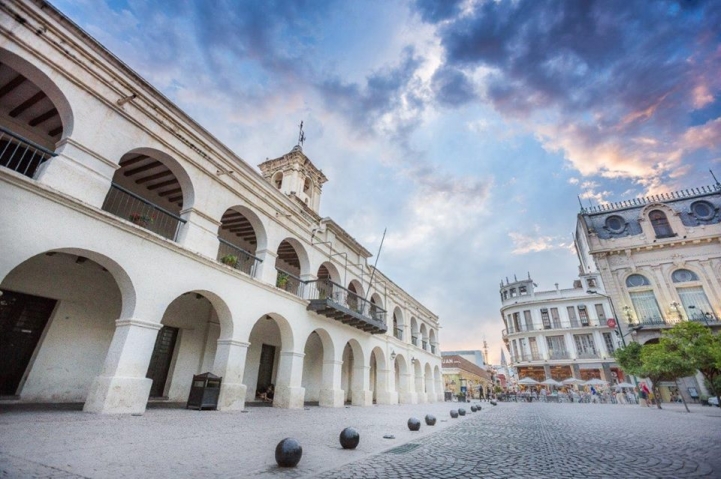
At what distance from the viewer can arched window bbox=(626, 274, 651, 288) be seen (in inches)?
1153

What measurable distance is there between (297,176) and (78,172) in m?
15.2

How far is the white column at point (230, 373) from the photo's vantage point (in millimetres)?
9250

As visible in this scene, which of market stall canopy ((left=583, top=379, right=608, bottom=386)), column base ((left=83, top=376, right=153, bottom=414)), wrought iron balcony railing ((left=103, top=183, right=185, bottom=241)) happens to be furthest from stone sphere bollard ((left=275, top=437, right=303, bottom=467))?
market stall canopy ((left=583, top=379, right=608, bottom=386))

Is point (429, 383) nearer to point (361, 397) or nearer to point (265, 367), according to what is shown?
point (361, 397)

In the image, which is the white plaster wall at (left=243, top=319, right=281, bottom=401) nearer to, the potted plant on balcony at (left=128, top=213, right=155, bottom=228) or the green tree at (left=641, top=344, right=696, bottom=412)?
the potted plant on balcony at (left=128, top=213, right=155, bottom=228)

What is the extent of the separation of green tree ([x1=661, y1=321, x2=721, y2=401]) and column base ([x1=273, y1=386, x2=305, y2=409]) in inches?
743

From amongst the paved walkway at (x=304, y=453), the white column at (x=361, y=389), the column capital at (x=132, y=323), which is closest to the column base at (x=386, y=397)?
the white column at (x=361, y=389)

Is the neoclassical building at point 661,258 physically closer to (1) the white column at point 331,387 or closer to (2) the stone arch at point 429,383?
Answer: (2) the stone arch at point 429,383

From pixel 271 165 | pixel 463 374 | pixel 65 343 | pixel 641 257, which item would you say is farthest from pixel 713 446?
pixel 463 374

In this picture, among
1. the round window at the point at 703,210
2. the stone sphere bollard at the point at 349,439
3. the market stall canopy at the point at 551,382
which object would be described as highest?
the round window at the point at 703,210

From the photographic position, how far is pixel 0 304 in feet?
25.7

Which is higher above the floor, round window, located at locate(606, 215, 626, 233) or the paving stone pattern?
round window, located at locate(606, 215, 626, 233)

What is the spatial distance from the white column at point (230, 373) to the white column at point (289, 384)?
6.81 ft

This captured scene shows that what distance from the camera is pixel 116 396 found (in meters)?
6.71
